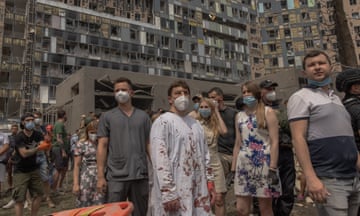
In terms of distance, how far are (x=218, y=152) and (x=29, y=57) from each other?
39.8m

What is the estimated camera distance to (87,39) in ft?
141

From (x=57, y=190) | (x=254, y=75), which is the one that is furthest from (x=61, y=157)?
(x=254, y=75)

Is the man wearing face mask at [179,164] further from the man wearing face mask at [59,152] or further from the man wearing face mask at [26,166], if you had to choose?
the man wearing face mask at [59,152]

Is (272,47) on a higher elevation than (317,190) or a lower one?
higher

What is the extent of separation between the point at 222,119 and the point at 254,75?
Answer: 55.1 m

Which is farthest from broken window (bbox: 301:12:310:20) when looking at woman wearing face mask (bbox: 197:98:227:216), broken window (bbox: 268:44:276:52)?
woman wearing face mask (bbox: 197:98:227:216)

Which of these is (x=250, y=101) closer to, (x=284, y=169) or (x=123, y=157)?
(x=284, y=169)

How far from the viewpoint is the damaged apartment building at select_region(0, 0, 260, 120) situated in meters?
39.6

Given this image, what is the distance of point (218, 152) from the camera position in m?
4.84

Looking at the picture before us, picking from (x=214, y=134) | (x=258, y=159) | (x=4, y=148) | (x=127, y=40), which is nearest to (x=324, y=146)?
(x=258, y=159)

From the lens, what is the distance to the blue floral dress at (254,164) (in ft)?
11.7

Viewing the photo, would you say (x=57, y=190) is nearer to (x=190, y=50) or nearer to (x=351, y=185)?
(x=351, y=185)

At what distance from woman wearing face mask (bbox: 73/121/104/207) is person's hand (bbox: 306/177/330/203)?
2.82m

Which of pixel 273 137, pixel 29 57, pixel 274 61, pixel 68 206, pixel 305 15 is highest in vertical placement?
pixel 305 15
